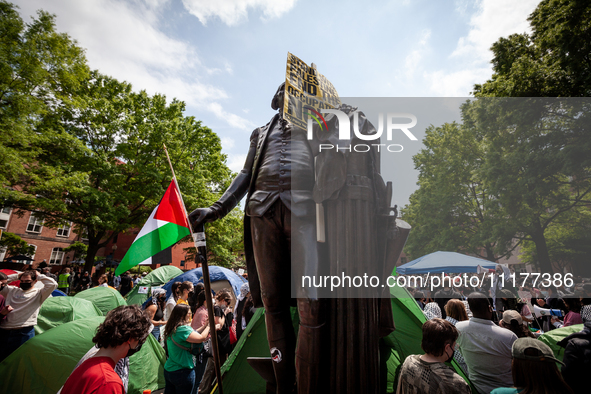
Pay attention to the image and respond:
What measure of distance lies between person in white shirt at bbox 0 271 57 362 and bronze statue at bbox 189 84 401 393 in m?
4.43

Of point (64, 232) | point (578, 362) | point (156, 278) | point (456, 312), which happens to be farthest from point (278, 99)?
point (64, 232)

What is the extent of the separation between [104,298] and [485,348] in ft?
29.3

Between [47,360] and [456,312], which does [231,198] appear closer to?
[456,312]

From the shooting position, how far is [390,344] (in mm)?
4098

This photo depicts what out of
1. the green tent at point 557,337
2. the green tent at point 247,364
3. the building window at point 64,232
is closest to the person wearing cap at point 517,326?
the green tent at point 557,337

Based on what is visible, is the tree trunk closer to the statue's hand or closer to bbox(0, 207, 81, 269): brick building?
the statue's hand

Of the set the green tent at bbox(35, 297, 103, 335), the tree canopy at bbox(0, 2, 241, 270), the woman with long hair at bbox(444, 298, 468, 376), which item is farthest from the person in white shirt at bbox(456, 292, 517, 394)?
the tree canopy at bbox(0, 2, 241, 270)

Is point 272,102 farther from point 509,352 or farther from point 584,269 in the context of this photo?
Result: point 584,269

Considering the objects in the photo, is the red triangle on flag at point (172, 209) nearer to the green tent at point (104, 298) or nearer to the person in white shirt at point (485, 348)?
the person in white shirt at point (485, 348)

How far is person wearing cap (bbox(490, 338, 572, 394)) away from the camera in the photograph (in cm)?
202

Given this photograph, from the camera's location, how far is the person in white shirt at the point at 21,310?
16.8ft

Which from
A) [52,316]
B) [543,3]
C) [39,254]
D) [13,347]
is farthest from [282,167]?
[39,254]

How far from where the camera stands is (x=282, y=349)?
2377 millimetres

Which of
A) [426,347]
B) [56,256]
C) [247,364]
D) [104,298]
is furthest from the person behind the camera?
[56,256]
